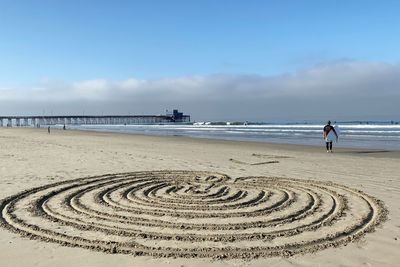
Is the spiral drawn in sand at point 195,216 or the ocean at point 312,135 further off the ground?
the ocean at point 312,135

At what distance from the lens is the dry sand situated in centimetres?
500

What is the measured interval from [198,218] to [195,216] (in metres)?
0.13

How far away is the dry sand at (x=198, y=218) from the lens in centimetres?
500

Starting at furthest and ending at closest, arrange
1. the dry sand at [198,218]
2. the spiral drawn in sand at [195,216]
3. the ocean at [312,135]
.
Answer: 1. the ocean at [312,135]
2. the spiral drawn in sand at [195,216]
3. the dry sand at [198,218]

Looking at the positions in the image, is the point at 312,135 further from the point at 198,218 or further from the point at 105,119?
the point at 105,119

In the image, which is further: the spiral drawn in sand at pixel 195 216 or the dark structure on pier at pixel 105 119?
the dark structure on pier at pixel 105 119

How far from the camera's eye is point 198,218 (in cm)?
688

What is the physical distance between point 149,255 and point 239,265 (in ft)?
3.81

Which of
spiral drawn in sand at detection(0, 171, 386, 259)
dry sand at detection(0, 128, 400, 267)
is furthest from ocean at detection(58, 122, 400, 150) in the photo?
spiral drawn in sand at detection(0, 171, 386, 259)

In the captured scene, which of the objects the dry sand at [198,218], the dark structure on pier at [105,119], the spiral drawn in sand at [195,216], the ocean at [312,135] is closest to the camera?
the dry sand at [198,218]

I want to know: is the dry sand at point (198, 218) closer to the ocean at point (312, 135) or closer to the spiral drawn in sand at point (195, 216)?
the spiral drawn in sand at point (195, 216)

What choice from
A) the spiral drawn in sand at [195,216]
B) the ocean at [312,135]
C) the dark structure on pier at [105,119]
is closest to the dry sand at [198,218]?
the spiral drawn in sand at [195,216]

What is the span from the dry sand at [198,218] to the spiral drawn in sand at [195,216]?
0.02 m

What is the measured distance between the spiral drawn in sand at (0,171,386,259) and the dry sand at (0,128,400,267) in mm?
18
